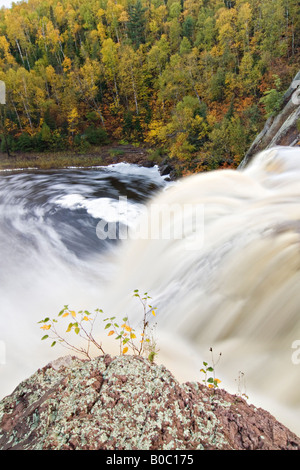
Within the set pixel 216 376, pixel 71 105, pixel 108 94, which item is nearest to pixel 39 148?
pixel 71 105

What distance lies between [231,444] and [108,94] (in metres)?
42.2

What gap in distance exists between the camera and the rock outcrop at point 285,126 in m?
11.1

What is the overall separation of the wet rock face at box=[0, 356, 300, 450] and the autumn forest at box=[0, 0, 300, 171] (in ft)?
52.0

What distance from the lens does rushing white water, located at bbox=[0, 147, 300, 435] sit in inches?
134

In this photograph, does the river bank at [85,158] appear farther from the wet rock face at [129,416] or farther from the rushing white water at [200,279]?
the wet rock face at [129,416]

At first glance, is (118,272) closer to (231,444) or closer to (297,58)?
(231,444)

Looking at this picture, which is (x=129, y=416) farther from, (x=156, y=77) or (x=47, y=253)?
(x=156, y=77)

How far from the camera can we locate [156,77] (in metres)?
34.6

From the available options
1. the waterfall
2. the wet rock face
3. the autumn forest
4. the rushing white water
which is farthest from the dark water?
the autumn forest

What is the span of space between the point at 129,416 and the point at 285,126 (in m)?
13.4

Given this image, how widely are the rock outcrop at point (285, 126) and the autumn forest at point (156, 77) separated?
2.84 ft

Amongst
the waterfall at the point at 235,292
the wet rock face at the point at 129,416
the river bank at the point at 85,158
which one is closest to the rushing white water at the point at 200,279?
the waterfall at the point at 235,292

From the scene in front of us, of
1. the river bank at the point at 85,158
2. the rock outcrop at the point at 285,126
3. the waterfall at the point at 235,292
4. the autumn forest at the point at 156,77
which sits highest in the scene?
the autumn forest at the point at 156,77

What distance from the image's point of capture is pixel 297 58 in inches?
845
